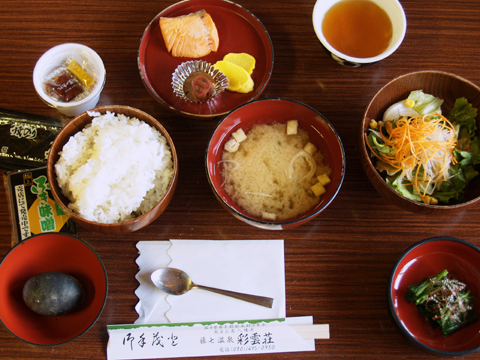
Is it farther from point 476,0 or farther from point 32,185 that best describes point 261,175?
point 476,0

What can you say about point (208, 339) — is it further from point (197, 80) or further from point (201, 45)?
point (201, 45)

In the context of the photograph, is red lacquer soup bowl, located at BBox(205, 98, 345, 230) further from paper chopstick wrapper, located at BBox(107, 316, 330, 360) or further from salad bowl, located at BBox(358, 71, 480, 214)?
paper chopstick wrapper, located at BBox(107, 316, 330, 360)

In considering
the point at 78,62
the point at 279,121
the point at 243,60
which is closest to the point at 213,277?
the point at 279,121

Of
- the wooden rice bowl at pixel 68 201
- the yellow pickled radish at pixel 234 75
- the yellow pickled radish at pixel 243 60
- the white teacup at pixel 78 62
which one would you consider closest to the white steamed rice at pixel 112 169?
the wooden rice bowl at pixel 68 201

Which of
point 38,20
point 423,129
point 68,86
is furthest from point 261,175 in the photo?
point 38,20

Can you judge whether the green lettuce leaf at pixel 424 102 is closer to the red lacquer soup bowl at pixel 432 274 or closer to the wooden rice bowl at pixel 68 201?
the red lacquer soup bowl at pixel 432 274

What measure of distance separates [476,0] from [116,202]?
197cm

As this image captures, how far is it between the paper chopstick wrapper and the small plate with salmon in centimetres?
90

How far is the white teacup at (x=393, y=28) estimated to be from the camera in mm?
1570

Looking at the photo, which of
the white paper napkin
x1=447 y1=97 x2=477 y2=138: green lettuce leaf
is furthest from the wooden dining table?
x1=447 y1=97 x2=477 y2=138: green lettuce leaf

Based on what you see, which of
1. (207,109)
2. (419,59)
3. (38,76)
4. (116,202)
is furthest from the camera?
(419,59)

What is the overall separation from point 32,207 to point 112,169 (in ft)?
1.42

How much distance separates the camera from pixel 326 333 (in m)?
1.51

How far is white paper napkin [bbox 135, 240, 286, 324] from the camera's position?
1.51 meters
